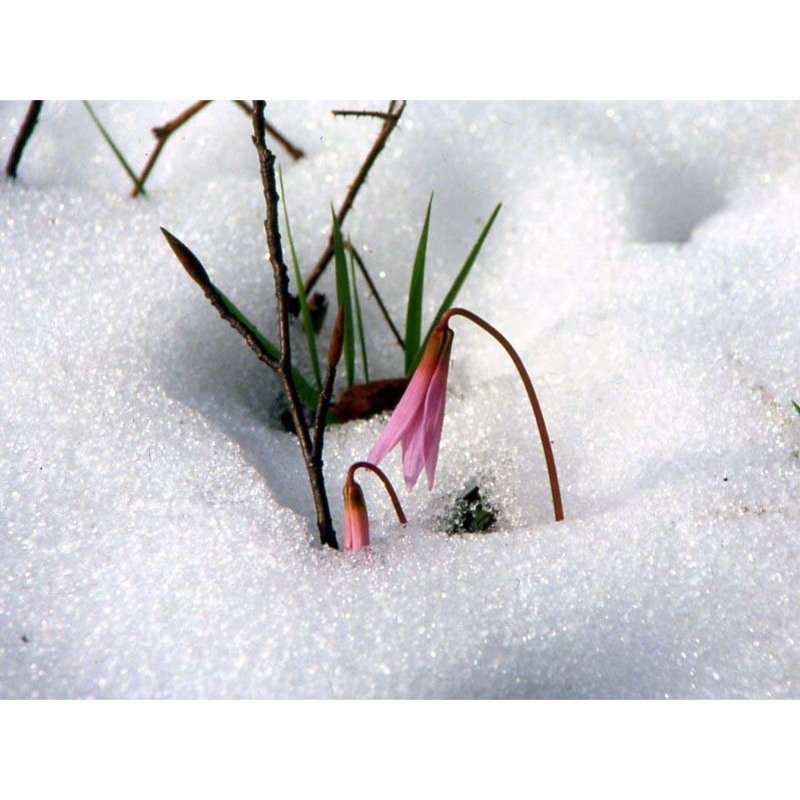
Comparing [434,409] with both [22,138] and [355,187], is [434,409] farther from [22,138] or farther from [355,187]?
[22,138]

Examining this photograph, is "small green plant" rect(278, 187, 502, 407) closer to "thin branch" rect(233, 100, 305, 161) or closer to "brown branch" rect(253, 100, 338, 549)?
"brown branch" rect(253, 100, 338, 549)

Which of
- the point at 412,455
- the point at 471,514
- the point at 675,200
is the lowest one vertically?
the point at 471,514

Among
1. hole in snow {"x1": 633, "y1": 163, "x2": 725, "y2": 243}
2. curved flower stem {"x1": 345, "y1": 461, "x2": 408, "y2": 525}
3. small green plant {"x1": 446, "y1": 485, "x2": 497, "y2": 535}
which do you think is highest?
hole in snow {"x1": 633, "y1": 163, "x2": 725, "y2": 243}

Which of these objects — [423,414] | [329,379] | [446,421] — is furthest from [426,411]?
[446,421]

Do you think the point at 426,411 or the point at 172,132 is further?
the point at 172,132

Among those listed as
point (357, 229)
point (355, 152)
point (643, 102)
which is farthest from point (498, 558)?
point (643, 102)

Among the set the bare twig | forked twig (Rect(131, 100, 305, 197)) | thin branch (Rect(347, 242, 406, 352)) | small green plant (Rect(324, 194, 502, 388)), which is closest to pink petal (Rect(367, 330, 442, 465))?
small green plant (Rect(324, 194, 502, 388))

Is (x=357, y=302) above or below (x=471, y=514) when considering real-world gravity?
above
